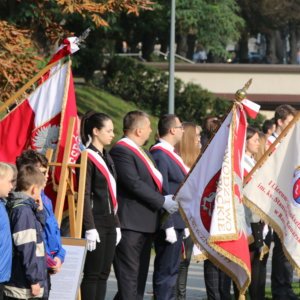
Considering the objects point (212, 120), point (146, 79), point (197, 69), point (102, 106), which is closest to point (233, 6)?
point (197, 69)

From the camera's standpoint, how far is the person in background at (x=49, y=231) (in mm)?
9008

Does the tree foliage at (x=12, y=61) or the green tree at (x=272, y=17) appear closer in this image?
the tree foliage at (x=12, y=61)

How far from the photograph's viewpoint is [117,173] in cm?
1094

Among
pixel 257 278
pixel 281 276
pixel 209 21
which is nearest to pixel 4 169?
pixel 257 278

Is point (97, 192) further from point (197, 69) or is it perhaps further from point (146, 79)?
point (197, 69)

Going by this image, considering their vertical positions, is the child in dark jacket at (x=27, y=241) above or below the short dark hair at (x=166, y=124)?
below

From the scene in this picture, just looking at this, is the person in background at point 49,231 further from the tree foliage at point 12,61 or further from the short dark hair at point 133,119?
the tree foliage at point 12,61

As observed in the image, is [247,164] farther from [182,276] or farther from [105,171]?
[105,171]

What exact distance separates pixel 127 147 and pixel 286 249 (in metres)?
1.71

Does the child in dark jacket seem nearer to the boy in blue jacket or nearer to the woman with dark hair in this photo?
the boy in blue jacket

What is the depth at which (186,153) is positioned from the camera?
39.4ft

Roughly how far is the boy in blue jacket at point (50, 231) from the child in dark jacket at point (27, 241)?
0.79 feet

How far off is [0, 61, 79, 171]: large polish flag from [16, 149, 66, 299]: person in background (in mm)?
1159

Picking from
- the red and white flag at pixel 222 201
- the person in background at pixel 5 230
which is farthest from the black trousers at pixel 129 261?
the person in background at pixel 5 230
